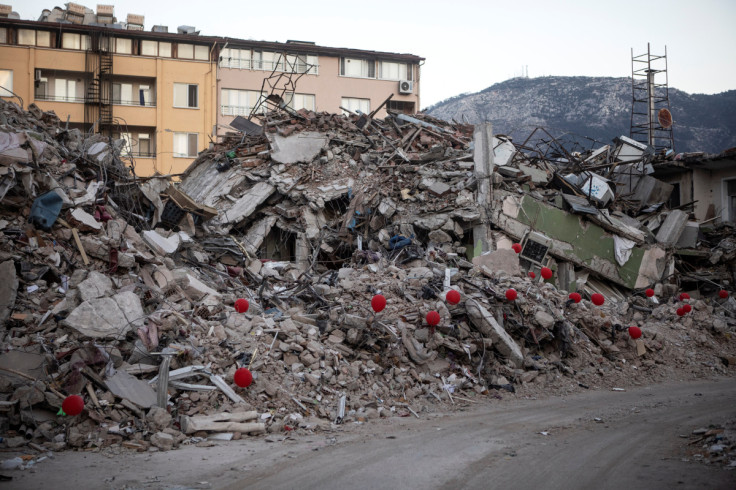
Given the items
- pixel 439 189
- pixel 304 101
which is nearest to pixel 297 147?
pixel 439 189

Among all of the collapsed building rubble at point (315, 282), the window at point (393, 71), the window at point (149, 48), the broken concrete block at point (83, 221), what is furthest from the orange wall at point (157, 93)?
the broken concrete block at point (83, 221)

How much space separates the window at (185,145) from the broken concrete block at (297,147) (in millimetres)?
18018

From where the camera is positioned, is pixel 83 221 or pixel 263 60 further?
pixel 263 60

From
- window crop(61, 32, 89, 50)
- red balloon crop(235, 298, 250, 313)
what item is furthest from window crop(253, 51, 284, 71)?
red balloon crop(235, 298, 250, 313)

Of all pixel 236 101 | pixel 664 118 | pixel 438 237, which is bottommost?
pixel 438 237

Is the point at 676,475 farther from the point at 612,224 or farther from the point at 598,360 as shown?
the point at 612,224

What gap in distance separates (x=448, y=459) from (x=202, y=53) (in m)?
33.5

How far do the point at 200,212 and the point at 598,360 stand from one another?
9.01 metres

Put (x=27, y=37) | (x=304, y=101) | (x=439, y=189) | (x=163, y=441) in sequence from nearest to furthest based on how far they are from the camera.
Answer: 1. (x=163, y=441)
2. (x=439, y=189)
3. (x=27, y=37)
4. (x=304, y=101)

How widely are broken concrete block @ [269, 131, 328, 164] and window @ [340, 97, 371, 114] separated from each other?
2023 cm

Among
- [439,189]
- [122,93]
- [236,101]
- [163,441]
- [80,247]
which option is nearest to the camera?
[163,441]

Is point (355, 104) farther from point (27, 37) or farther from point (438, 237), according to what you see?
point (438, 237)

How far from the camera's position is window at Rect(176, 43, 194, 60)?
3450cm

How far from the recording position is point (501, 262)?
12.7 meters
